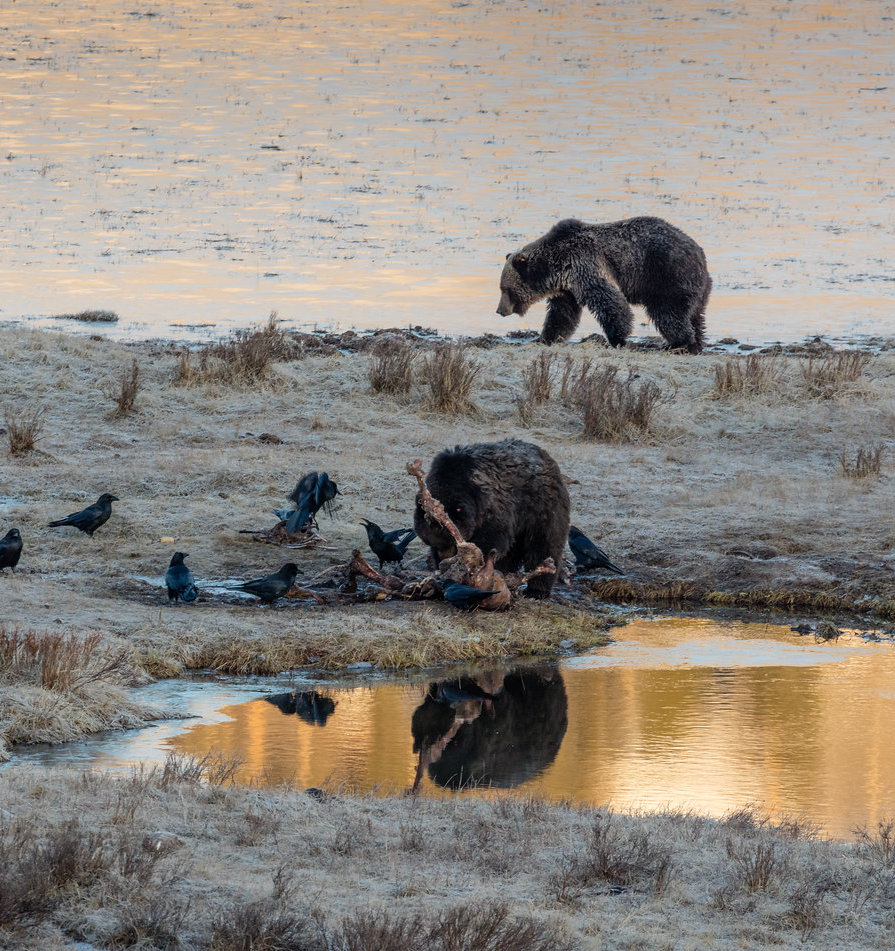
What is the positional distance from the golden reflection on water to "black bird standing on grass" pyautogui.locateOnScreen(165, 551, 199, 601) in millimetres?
2018

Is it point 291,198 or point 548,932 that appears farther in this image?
point 291,198

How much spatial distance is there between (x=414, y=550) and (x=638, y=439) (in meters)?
5.03

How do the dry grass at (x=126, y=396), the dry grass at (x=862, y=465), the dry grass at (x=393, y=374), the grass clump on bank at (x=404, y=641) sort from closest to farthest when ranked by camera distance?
the grass clump on bank at (x=404, y=641) < the dry grass at (x=862, y=465) < the dry grass at (x=126, y=396) < the dry grass at (x=393, y=374)

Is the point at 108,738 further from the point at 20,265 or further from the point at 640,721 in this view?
the point at 20,265

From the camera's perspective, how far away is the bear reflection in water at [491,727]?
8773mm

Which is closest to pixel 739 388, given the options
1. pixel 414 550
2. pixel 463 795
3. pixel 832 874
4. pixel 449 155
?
pixel 414 550

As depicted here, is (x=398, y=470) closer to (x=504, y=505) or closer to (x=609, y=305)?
(x=504, y=505)

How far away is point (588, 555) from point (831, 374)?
26.5 ft

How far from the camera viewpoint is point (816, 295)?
2816 centimetres

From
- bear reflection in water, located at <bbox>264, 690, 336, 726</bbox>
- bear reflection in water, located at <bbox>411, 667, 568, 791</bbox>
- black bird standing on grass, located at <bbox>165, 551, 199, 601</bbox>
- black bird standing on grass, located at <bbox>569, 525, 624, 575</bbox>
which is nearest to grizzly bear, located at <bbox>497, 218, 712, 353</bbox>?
black bird standing on grass, located at <bbox>569, 525, 624, 575</bbox>

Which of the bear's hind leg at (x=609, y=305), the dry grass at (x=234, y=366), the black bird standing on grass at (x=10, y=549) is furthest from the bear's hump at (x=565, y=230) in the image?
the black bird standing on grass at (x=10, y=549)

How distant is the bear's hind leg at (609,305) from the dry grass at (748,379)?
7.84 ft

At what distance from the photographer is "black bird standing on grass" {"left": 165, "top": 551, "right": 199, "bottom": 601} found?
11.6 metres

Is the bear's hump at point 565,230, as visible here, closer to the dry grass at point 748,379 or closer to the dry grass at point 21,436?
the dry grass at point 748,379
